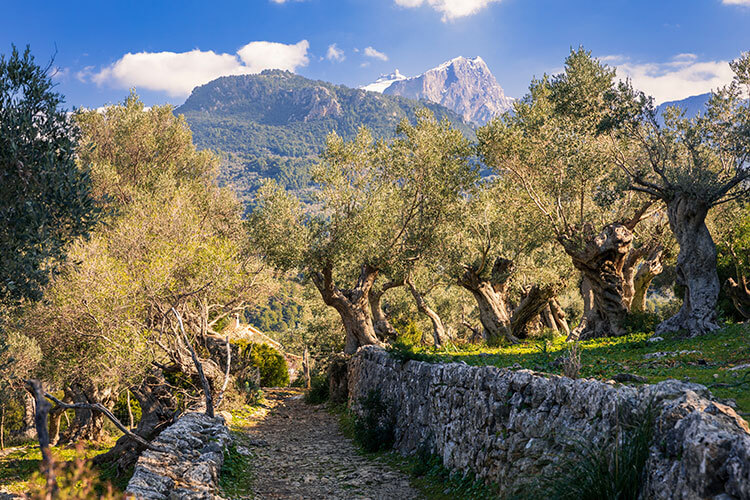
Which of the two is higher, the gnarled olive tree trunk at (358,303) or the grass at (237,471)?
the gnarled olive tree trunk at (358,303)

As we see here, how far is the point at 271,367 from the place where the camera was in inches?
1618

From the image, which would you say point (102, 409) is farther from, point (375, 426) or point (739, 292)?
point (739, 292)

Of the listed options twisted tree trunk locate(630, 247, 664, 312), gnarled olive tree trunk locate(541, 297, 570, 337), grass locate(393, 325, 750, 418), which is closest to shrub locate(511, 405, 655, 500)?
grass locate(393, 325, 750, 418)

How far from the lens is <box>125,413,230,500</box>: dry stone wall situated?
8.00 meters

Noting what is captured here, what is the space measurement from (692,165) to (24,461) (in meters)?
29.3

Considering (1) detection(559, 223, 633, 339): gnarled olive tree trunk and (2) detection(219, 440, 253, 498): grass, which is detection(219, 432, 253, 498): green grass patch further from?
(1) detection(559, 223, 633, 339): gnarled olive tree trunk

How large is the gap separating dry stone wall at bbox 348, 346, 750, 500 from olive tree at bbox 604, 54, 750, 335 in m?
9.82

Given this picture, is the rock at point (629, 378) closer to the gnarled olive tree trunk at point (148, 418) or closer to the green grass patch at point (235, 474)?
the green grass patch at point (235, 474)

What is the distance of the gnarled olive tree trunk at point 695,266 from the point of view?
16.4 meters

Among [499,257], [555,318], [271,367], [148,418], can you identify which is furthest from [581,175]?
[271,367]

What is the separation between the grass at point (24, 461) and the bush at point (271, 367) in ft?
50.8

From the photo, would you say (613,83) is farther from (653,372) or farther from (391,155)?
(653,372)

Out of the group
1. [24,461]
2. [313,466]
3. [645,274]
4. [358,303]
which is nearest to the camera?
[313,466]

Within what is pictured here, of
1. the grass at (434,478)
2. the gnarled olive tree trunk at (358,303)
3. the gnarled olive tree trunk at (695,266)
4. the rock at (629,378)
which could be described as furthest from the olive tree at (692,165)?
the gnarled olive tree trunk at (358,303)
